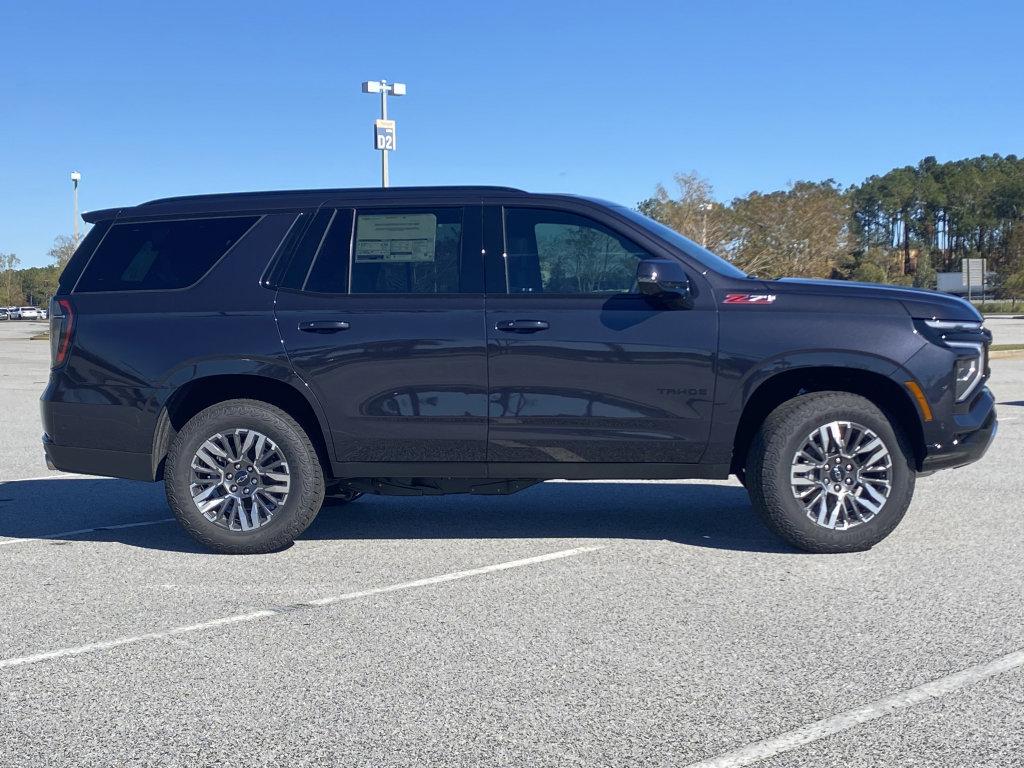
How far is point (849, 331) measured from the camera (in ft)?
19.2

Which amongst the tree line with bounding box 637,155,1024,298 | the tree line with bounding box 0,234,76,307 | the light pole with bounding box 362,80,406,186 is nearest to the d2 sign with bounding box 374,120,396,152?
the light pole with bounding box 362,80,406,186

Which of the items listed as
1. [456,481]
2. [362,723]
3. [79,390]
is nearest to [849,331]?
[456,481]

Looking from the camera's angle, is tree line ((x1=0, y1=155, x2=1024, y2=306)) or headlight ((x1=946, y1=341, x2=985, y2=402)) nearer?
headlight ((x1=946, y1=341, x2=985, y2=402))

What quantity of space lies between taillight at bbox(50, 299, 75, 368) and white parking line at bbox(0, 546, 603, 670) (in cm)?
228

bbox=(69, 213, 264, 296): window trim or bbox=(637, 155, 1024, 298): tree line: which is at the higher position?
bbox=(637, 155, 1024, 298): tree line

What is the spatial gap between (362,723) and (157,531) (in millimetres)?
3781

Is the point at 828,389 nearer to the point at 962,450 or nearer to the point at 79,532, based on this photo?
the point at 962,450

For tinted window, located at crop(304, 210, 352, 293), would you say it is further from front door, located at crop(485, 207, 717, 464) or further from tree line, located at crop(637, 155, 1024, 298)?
tree line, located at crop(637, 155, 1024, 298)

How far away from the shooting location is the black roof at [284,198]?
20.6 feet

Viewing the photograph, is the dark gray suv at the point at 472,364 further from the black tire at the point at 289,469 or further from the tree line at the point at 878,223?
the tree line at the point at 878,223

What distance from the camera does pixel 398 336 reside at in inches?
237

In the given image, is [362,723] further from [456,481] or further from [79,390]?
[79,390]

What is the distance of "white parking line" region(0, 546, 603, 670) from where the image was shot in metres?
4.38

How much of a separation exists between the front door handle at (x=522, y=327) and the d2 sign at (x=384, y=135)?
23354 mm
